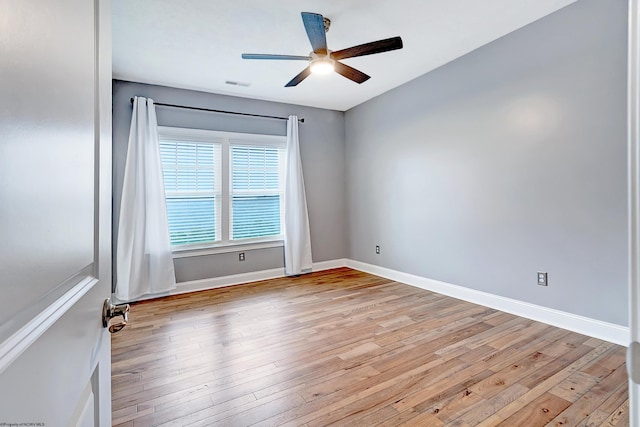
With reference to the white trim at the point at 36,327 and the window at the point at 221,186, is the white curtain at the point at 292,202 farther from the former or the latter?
the white trim at the point at 36,327

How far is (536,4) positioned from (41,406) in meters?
3.58

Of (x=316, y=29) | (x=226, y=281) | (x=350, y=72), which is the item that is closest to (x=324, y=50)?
(x=316, y=29)

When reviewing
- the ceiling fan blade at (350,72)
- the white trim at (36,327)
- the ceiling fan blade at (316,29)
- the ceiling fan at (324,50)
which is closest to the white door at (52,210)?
the white trim at (36,327)

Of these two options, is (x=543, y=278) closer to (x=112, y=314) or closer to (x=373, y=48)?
(x=373, y=48)

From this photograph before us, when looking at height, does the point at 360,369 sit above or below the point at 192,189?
below

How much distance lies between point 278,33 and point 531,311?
3.48 meters

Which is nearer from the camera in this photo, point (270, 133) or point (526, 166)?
point (526, 166)

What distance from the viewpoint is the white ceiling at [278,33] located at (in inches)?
95.9

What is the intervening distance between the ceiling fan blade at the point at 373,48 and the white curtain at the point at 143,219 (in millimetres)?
2451

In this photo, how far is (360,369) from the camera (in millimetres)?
2082

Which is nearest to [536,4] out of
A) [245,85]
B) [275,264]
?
[245,85]

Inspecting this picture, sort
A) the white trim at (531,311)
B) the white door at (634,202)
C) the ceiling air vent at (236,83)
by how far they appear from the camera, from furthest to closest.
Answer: the ceiling air vent at (236,83) → the white trim at (531,311) → the white door at (634,202)

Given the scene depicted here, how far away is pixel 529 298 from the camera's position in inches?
113

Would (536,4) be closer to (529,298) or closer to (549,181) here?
(549,181)
